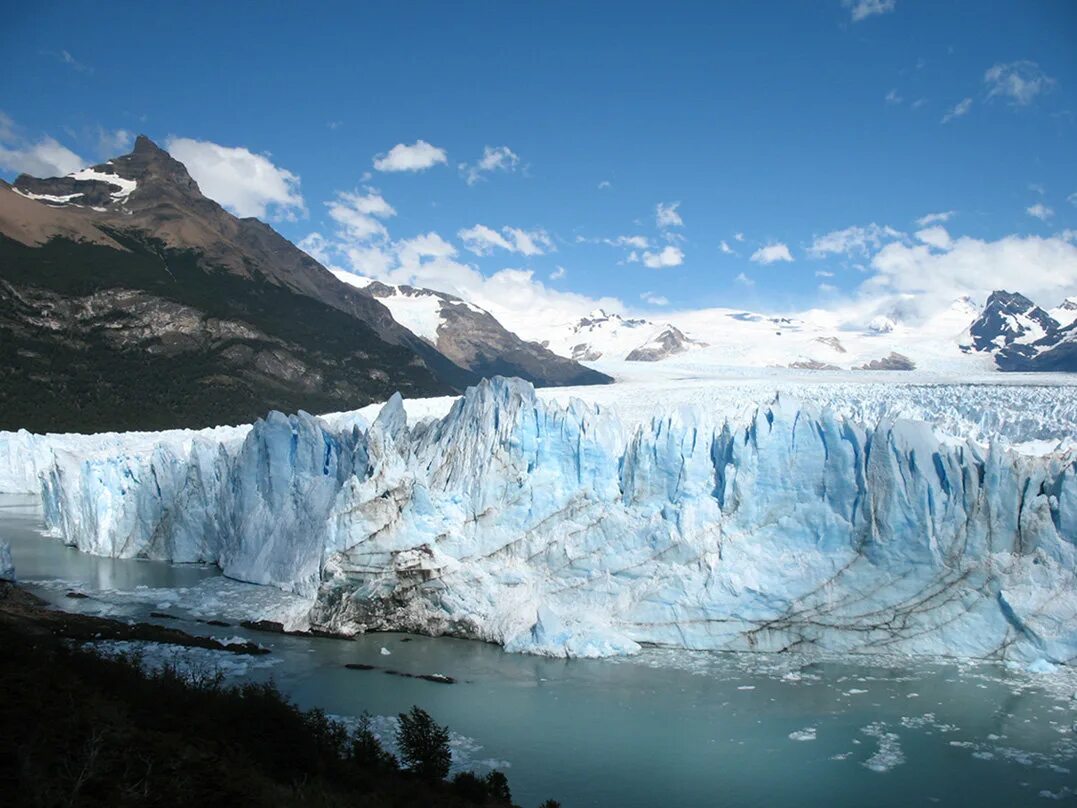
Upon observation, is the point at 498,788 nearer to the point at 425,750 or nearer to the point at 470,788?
the point at 470,788

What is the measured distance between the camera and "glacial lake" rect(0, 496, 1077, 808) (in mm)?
10469

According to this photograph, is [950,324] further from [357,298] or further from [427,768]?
[427,768]

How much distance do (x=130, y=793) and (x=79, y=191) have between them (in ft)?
322

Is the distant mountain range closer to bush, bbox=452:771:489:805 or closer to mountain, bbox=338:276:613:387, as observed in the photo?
mountain, bbox=338:276:613:387

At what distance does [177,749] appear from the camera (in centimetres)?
761

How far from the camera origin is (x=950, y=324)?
A: 141 metres

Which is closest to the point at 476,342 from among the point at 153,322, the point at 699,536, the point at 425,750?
the point at 153,322

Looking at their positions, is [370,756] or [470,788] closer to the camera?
[470,788]

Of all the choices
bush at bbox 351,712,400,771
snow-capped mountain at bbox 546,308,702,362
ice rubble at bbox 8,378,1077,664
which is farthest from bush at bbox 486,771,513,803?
snow-capped mountain at bbox 546,308,702,362

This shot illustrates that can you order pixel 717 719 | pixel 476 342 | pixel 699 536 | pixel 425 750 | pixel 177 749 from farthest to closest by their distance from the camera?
pixel 476 342 < pixel 699 536 < pixel 717 719 < pixel 425 750 < pixel 177 749

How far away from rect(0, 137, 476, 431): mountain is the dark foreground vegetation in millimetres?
48023

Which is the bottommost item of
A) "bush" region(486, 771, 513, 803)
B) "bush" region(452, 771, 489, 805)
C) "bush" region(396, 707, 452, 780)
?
"bush" region(486, 771, 513, 803)

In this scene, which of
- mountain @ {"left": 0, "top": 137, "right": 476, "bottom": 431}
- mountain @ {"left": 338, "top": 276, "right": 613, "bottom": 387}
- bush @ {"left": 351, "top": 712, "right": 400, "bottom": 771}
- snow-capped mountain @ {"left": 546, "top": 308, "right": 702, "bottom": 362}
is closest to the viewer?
bush @ {"left": 351, "top": 712, "right": 400, "bottom": 771}

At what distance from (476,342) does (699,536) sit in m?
118
